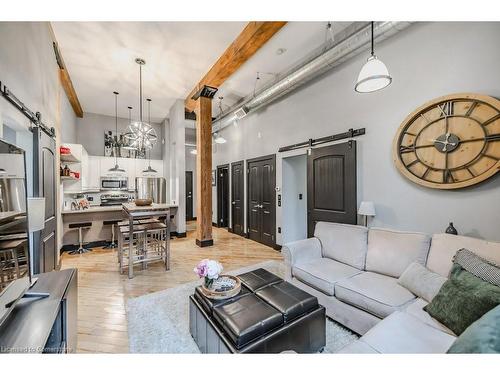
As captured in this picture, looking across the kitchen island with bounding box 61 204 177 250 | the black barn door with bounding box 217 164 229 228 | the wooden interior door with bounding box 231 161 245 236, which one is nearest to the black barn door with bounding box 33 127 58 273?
the kitchen island with bounding box 61 204 177 250

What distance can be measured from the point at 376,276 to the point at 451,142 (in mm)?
1691

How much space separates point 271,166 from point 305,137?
1.11 metres

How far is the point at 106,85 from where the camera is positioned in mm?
4770

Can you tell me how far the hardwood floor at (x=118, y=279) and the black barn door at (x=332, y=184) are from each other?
141 centimetres

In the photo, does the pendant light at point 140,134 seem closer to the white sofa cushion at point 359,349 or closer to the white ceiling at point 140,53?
the white ceiling at point 140,53

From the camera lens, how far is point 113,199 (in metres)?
6.35

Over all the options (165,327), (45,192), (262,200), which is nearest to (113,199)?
(45,192)

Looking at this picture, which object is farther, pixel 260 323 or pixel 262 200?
pixel 262 200

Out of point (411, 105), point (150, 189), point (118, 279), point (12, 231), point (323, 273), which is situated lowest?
point (118, 279)

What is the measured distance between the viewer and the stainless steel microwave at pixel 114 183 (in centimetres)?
626

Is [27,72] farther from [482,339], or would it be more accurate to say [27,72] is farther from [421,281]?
[421,281]
